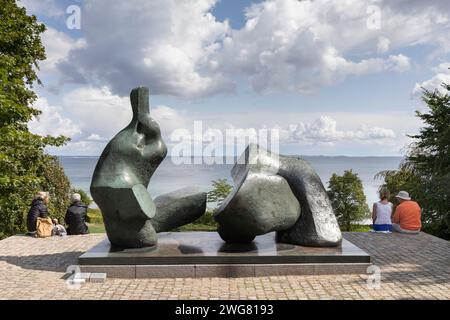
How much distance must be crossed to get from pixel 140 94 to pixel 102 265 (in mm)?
3273

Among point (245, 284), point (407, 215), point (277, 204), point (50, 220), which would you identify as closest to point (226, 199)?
point (277, 204)

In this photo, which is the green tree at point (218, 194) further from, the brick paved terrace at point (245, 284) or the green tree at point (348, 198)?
the brick paved terrace at point (245, 284)

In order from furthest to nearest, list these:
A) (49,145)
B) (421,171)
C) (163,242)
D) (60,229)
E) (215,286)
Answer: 1. (421,171)
2. (49,145)
3. (60,229)
4. (163,242)
5. (215,286)

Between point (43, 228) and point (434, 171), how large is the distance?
13.3m

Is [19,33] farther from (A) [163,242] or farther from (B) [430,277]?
(B) [430,277]

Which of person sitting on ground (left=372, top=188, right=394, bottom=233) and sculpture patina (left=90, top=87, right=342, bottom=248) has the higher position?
sculpture patina (left=90, top=87, right=342, bottom=248)

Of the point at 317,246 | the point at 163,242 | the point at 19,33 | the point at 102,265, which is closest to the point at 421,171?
the point at 317,246

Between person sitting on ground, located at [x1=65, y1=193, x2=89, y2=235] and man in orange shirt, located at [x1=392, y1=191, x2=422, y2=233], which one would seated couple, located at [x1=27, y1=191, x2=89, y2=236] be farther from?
man in orange shirt, located at [x1=392, y1=191, x2=422, y2=233]

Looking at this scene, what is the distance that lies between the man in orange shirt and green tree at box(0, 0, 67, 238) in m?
10.3

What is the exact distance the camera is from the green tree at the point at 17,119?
13461 millimetres

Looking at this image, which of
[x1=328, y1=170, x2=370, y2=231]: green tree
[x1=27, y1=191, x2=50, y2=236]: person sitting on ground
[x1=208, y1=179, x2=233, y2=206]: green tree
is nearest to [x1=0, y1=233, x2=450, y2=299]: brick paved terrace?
[x1=27, y1=191, x2=50, y2=236]: person sitting on ground

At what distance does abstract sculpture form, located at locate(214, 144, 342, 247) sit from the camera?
28.9 feet

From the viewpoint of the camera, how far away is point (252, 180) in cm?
886

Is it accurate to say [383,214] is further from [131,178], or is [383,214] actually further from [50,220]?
[50,220]
